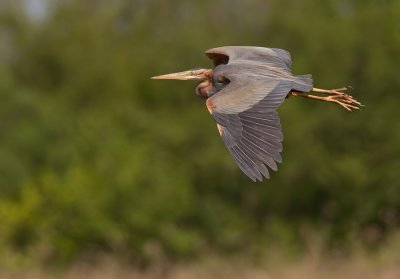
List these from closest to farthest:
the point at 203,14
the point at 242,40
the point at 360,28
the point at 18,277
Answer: the point at 18,277 → the point at 360,28 → the point at 242,40 → the point at 203,14

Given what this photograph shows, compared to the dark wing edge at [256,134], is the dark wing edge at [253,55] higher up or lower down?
higher up

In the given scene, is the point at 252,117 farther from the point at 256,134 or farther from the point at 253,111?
the point at 256,134

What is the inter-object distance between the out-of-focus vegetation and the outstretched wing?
742cm

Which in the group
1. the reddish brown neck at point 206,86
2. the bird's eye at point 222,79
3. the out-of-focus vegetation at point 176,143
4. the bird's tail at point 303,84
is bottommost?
the out-of-focus vegetation at point 176,143

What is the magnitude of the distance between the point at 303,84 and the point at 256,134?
0.67 m

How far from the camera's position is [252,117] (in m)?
8.09

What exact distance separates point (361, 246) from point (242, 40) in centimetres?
1351

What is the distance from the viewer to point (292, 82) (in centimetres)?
846

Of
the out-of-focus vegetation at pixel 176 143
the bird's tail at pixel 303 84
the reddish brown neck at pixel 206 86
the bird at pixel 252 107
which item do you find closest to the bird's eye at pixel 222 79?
the bird at pixel 252 107

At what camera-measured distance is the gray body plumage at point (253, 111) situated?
7.81 metres

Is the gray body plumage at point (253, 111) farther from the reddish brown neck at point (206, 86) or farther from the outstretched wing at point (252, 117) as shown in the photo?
the reddish brown neck at point (206, 86)

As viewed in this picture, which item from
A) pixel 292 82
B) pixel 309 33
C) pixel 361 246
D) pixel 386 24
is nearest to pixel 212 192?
pixel 309 33

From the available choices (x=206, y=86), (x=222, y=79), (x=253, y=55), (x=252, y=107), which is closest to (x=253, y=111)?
(x=252, y=107)

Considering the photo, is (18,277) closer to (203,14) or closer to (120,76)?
(120,76)
